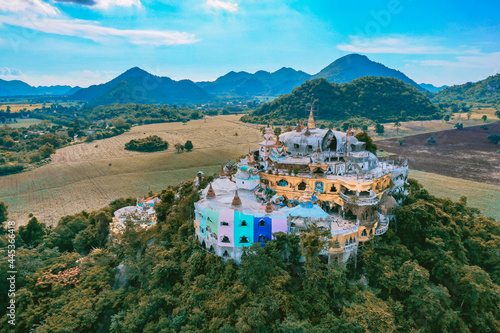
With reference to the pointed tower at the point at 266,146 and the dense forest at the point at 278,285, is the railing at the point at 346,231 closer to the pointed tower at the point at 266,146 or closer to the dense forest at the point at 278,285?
the dense forest at the point at 278,285

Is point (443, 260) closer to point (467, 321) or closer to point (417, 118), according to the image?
point (467, 321)

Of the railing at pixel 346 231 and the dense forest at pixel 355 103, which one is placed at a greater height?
the dense forest at pixel 355 103

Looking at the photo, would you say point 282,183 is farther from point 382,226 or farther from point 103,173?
point 103,173

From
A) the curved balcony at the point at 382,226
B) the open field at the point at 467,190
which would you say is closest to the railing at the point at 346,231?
the curved balcony at the point at 382,226

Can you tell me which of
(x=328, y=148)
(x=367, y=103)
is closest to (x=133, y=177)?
(x=328, y=148)

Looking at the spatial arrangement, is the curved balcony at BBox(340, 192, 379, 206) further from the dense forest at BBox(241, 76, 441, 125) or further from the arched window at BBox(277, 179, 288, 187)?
the dense forest at BBox(241, 76, 441, 125)
